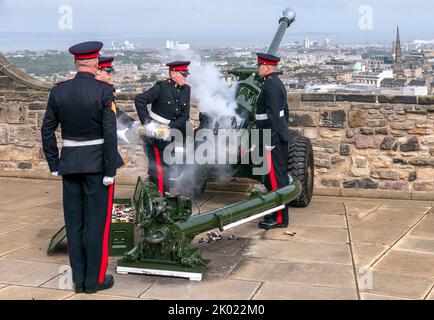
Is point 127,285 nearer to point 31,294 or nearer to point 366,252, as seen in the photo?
point 31,294

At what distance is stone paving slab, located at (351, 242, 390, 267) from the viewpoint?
18.6 ft

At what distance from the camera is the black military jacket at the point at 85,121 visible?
4773 mm

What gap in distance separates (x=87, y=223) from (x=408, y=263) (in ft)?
8.80

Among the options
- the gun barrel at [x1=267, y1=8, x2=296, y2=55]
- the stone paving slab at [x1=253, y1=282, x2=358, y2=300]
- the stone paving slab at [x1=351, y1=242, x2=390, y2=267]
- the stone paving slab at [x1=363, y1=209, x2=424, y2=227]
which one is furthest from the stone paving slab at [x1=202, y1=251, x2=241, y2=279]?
the gun barrel at [x1=267, y1=8, x2=296, y2=55]

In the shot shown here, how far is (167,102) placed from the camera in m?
7.05

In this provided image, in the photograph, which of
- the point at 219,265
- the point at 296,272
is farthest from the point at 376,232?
the point at 219,265

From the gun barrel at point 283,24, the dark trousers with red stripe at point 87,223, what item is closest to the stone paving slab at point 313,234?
the dark trousers with red stripe at point 87,223

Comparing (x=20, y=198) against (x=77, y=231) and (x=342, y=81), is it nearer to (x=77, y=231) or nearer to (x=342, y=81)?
(x=77, y=231)

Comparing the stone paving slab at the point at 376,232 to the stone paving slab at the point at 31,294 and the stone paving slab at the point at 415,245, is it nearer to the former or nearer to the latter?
the stone paving slab at the point at 415,245

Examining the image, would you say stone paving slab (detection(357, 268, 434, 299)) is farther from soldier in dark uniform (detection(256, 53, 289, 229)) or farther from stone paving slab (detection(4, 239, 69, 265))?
stone paving slab (detection(4, 239, 69, 265))

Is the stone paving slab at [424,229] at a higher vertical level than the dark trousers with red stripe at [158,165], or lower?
lower

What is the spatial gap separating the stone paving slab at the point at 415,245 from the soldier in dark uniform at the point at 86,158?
274 centimetres

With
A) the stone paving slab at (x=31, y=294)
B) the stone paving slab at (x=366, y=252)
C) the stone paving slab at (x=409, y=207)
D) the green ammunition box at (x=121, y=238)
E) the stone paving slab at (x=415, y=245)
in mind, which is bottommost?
the stone paving slab at (x=409, y=207)
